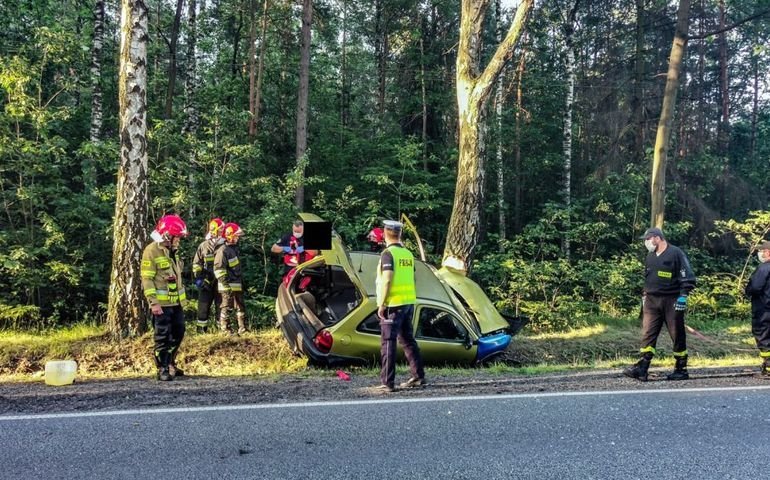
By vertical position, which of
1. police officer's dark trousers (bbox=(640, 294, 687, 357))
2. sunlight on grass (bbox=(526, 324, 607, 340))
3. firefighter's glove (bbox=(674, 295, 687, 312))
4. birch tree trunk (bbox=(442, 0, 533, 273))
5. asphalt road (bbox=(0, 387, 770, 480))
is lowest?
sunlight on grass (bbox=(526, 324, 607, 340))

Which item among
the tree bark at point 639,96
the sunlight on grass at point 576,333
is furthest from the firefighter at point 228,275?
the tree bark at point 639,96

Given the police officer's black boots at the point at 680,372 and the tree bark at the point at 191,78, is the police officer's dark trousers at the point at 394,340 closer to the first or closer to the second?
the police officer's black boots at the point at 680,372

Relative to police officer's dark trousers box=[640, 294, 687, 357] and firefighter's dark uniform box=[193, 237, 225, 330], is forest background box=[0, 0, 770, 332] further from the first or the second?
police officer's dark trousers box=[640, 294, 687, 357]

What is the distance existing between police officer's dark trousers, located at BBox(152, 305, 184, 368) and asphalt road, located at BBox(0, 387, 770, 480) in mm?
1563

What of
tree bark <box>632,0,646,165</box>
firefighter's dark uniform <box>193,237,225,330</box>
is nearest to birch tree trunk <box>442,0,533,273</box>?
firefighter's dark uniform <box>193,237,225,330</box>

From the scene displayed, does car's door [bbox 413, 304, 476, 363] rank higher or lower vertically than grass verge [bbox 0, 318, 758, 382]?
higher

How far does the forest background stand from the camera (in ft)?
30.7

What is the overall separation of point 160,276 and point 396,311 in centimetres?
284

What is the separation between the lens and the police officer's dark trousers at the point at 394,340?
519cm

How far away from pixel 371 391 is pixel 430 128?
15.1 meters

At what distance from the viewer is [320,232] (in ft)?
23.8

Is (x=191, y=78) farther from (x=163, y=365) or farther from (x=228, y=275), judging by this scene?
(x=163, y=365)

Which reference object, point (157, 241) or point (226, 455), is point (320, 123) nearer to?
point (157, 241)

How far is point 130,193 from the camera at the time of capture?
7.27 metres
